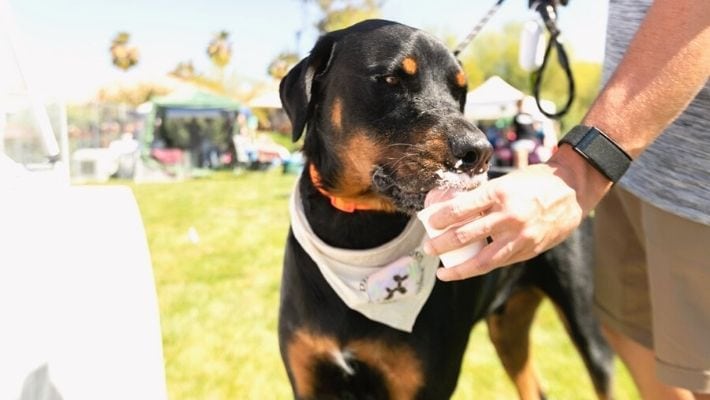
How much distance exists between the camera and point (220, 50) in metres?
57.8

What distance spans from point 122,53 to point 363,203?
5738 centimetres

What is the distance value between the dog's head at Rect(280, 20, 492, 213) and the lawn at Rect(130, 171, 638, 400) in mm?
1807

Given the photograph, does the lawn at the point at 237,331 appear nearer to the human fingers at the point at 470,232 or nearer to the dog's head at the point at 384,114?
the dog's head at the point at 384,114

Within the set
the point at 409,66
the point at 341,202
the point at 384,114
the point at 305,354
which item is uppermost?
the point at 409,66

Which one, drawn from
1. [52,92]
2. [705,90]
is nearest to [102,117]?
[52,92]

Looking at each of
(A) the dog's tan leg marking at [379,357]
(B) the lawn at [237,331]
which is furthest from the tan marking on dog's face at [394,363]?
(B) the lawn at [237,331]

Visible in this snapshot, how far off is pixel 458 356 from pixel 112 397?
1.16 metres

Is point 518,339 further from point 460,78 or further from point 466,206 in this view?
point 466,206

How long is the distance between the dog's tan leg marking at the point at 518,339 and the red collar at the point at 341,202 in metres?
1.34

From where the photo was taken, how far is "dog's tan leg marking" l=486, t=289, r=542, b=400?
326 centimetres

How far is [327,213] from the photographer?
2285mm

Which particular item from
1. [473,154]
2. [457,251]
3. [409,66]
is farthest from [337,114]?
[457,251]

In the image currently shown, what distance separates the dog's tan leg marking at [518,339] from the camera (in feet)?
10.7

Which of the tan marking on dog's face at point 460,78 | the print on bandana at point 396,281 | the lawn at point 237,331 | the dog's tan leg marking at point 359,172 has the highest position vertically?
the tan marking on dog's face at point 460,78
